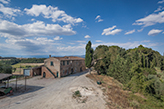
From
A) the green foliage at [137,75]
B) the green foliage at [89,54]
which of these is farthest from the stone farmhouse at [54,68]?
the green foliage at [137,75]

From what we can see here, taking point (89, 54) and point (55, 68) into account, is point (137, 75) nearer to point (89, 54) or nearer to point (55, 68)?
point (89, 54)

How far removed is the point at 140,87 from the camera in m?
17.7

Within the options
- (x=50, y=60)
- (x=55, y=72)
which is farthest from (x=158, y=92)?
(x=50, y=60)

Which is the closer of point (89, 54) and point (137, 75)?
point (137, 75)

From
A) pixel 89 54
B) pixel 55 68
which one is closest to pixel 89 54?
pixel 89 54

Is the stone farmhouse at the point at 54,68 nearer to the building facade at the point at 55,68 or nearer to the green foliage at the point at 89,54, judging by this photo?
the building facade at the point at 55,68

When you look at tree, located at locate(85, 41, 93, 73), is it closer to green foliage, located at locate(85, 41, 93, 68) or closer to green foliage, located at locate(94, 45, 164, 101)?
green foliage, located at locate(85, 41, 93, 68)

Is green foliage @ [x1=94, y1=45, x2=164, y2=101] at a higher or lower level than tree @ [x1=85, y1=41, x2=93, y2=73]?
lower

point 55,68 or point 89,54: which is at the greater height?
point 89,54

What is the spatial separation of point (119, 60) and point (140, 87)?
8.77 metres

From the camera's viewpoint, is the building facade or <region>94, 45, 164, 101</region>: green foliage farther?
the building facade

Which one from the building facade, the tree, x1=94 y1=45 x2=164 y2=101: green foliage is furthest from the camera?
the tree

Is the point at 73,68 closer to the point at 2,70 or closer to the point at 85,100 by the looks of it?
the point at 85,100

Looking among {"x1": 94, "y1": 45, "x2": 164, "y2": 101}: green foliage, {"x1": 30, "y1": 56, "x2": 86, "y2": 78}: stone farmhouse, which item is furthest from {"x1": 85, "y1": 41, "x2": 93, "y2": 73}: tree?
{"x1": 30, "y1": 56, "x2": 86, "y2": 78}: stone farmhouse
